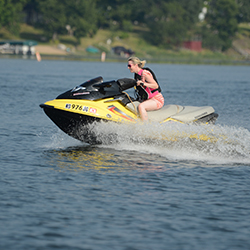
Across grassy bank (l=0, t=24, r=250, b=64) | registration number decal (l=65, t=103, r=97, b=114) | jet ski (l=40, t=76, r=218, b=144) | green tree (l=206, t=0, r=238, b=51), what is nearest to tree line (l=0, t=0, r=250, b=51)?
green tree (l=206, t=0, r=238, b=51)

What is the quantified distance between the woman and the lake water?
40cm

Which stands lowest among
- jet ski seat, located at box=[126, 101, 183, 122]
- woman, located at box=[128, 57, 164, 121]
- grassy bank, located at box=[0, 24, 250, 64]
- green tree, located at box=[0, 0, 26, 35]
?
grassy bank, located at box=[0, 24, 250, 64]

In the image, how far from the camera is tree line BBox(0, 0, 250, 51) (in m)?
88.1

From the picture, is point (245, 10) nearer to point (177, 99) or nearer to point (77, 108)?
point (177, 99)

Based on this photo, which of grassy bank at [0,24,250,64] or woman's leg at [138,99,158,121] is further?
grassy bank at [0,24,250,64]

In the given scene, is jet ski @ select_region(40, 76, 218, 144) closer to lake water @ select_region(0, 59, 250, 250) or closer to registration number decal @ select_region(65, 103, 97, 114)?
registration number decal @ select_region(65, 103, 97, 114)

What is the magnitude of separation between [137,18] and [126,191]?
4002 inches

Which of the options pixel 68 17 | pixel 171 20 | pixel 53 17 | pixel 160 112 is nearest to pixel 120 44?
pixel 68 17

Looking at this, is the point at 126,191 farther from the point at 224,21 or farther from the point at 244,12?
the point at 244,12

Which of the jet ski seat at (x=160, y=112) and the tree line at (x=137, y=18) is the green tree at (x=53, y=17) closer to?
the tree line at (x=137, y=18)

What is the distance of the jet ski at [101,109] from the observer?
10156mm

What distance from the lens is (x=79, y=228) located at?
6.27 meters

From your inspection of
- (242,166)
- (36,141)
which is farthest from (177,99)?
(242,166)

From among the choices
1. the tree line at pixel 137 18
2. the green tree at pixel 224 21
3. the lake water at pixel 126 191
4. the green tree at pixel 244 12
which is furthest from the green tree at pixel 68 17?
the lake water at pixel 126 191
